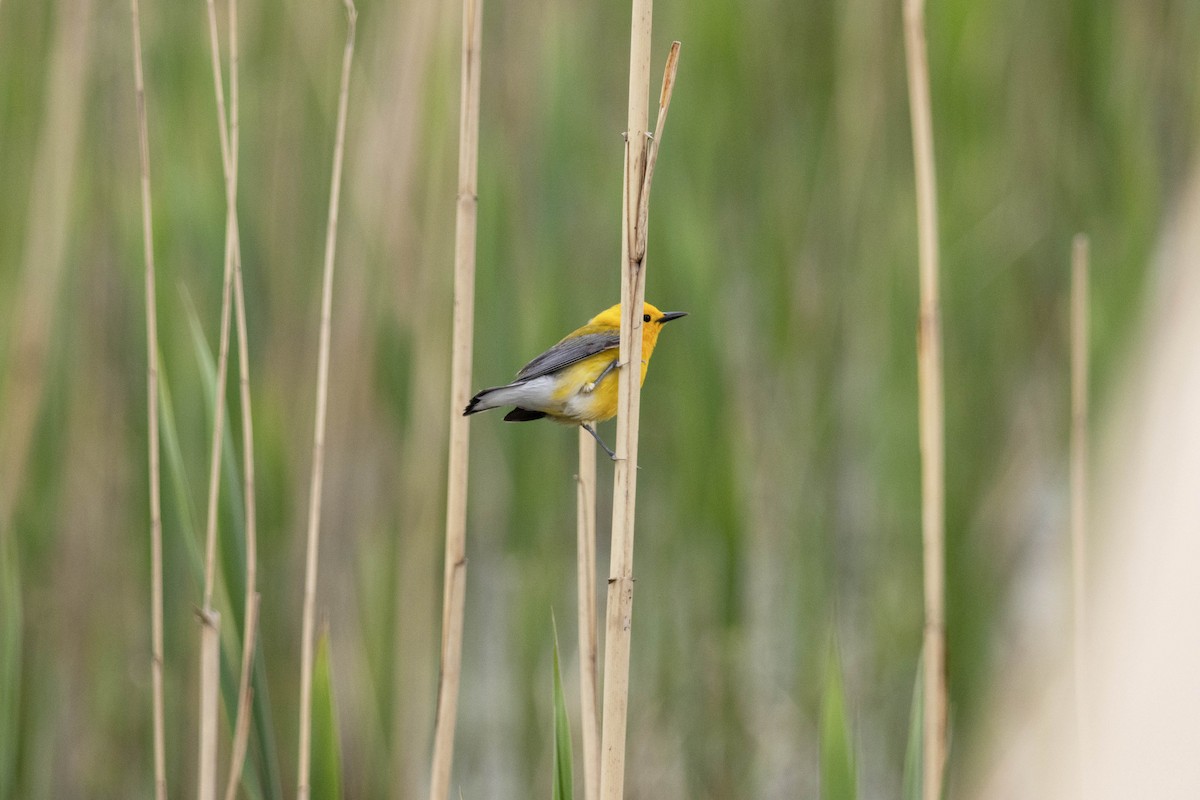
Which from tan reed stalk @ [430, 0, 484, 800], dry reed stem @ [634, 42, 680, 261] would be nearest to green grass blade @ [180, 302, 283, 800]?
tan reed stalk @ [430, 0, 484, 800]

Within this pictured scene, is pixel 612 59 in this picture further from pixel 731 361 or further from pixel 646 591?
pixel 646 591

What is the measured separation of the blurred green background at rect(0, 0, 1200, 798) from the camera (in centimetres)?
144

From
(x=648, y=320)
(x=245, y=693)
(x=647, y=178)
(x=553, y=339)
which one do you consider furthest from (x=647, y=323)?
(x=245, y=693)

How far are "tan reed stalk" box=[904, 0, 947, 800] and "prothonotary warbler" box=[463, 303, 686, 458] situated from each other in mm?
250

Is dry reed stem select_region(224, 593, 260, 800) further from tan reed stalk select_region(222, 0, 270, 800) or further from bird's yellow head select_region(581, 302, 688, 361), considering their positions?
bird's yellow head select_region(581, 302, 688, 361)

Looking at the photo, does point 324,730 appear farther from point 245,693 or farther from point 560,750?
point 560,750

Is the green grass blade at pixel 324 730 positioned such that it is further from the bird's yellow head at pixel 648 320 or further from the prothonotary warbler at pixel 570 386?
the bird's yellow head at pixel 648 320

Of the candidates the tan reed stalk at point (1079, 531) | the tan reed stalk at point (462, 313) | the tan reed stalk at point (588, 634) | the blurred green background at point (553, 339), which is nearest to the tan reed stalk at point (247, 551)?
the tan reed stalk at point (462, 313)

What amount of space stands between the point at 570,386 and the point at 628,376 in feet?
0.93

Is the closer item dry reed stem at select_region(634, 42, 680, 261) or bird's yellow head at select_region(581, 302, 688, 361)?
dry reed stem at select_region(634, 42, 680, 261)

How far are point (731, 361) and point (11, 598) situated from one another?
0.94 metres

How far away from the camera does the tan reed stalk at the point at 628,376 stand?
74 centimetres

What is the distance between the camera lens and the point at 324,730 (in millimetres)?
956

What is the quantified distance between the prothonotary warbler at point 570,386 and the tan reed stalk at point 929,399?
250 mm
